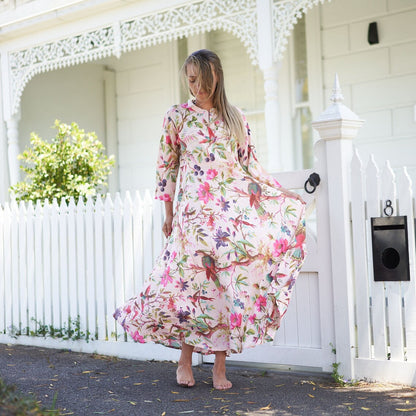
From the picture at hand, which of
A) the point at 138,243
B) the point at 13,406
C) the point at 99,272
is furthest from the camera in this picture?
the point at 99,272

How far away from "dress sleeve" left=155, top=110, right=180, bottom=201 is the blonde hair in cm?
27

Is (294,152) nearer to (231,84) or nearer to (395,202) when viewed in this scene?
(231,84)

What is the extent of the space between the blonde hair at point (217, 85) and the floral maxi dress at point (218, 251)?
5 centimetres

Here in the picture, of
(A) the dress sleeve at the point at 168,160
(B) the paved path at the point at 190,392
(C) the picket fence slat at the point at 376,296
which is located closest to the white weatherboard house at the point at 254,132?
(C) the picket fence slat at the point at 376,296

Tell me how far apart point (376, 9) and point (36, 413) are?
6.63 metres

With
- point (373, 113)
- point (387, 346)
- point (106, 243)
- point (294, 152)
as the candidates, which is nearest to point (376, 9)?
point (373, 113)

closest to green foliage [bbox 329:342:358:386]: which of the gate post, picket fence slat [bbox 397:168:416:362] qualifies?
the gate post

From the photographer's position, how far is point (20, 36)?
9094 mm

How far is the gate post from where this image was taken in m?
3.98

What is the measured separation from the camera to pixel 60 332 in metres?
5.62

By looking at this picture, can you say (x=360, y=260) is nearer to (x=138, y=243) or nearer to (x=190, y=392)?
(x=190, y=392)

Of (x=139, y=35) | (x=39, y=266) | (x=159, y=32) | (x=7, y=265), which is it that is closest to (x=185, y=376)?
→ (x=39, y=266)

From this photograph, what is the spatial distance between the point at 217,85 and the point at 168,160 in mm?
528

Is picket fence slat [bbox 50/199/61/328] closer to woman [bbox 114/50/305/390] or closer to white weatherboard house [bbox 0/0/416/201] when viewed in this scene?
woman [bbox 114/50/305/390]
